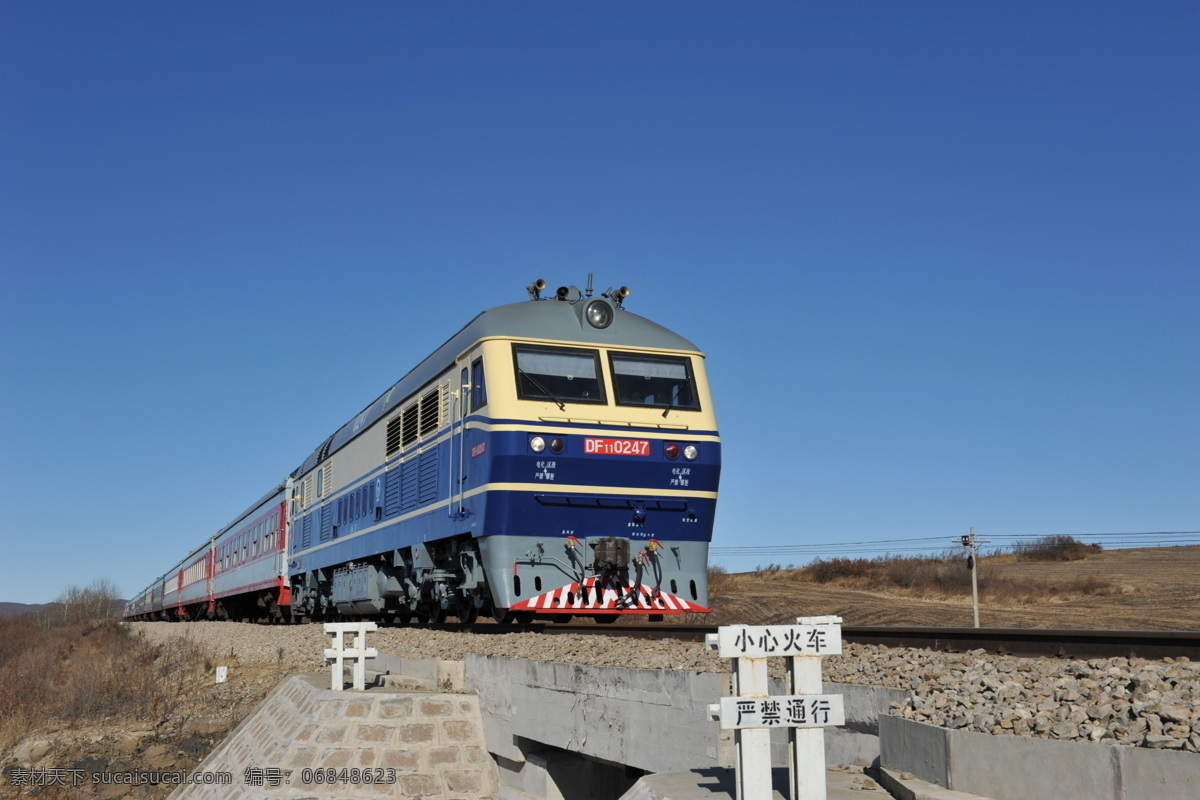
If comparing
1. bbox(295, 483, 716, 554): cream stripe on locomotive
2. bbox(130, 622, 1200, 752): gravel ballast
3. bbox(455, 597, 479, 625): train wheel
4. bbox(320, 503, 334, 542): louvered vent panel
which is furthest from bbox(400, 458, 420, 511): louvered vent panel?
bbox(320, 503, 334, 542): louvered vent panel

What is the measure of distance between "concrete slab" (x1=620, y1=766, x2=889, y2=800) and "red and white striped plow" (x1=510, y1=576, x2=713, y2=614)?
18.5 feet

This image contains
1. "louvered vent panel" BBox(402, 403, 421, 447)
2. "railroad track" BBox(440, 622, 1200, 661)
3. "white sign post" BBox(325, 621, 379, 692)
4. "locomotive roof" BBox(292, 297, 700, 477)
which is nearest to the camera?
"railroad track" BBox(440, 622, 1200, 661)

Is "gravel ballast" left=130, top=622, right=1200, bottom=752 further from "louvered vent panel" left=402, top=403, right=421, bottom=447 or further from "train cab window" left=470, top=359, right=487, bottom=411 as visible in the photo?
"louvered vent panel" left=402, top=403, right=421, bottom=447

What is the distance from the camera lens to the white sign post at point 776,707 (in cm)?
558

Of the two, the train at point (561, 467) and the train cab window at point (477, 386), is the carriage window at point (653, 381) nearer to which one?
the train at point (561, 467)

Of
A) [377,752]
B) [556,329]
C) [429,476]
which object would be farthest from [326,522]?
[377,752]

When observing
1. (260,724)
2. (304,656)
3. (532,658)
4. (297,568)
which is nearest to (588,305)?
(532,658)

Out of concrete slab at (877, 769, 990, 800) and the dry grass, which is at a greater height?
concrete slab at (877, 769, 990, 800)

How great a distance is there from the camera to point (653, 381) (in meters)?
13.7

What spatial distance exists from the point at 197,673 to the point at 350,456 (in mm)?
5543

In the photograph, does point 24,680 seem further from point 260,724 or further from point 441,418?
point 441,418

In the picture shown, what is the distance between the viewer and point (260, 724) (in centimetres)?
1435

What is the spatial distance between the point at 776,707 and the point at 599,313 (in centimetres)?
869

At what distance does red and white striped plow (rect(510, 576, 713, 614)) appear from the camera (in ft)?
40.3
